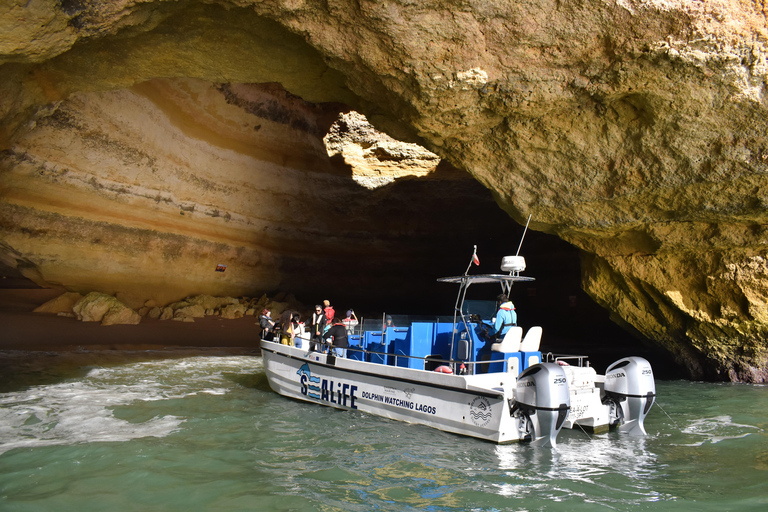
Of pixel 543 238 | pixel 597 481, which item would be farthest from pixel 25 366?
pixel 543 238

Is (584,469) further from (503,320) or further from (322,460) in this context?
(322,460)

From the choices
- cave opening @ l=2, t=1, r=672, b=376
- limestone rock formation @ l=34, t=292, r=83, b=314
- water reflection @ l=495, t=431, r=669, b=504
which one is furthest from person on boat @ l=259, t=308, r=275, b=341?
limestone rock formation @ l=34, t=292, r=83, b=314

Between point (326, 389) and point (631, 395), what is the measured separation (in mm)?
4208

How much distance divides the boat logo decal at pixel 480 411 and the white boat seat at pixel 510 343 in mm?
958

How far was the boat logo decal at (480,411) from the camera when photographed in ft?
20.0

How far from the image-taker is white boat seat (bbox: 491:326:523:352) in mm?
6926

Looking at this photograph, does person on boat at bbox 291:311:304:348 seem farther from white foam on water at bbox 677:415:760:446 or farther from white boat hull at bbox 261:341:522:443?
white foam on water at bbox 677:415:760:446

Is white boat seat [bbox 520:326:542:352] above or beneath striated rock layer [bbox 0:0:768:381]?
beneath

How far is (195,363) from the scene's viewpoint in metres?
11.6

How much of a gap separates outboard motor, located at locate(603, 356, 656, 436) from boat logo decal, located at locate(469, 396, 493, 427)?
6.25 feet

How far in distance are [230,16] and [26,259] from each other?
8.89m

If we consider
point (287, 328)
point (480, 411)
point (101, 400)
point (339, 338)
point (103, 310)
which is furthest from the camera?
point (103, 310)

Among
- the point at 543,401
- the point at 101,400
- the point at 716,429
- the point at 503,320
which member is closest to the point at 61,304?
the point at 101,400

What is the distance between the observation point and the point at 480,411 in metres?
6.16
